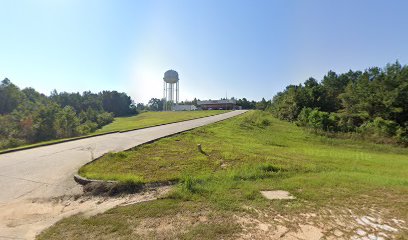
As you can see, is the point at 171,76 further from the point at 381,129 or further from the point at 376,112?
the point at 381,129

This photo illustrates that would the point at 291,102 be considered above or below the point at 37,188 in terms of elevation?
above

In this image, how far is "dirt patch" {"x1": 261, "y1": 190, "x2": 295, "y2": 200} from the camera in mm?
5090

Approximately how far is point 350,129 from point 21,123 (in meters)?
36.0

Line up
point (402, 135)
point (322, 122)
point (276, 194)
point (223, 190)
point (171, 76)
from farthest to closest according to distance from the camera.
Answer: point (171, 76) → point (322, 122) → point (402, 135) → point (223, 190) → point (276, 194)

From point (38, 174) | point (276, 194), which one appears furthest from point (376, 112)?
point (38, 174)

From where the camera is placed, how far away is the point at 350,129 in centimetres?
2652

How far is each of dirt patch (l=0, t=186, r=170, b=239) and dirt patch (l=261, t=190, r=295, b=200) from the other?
223cm

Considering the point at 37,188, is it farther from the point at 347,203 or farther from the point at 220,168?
the point at 347,203

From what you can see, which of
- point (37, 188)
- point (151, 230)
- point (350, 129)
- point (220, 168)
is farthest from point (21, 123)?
point (350, 129)

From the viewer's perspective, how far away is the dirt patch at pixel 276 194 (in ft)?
16.7

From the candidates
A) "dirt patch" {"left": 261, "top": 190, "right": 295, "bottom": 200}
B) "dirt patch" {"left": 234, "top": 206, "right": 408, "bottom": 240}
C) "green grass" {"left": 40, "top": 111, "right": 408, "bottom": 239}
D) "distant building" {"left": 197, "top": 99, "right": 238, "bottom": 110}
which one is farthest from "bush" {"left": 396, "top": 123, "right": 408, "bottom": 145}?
"distant building" {"left": 197, "top": 99, "right": 238, "bottom": 110}

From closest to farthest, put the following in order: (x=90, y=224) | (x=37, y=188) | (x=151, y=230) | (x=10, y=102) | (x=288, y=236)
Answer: (x=288, y=236), (x=151, y=230), (x=90, y=224), (x=37, y=188), (x=10, y=102)

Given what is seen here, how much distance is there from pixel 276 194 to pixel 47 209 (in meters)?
4.79

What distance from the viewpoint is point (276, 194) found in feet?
17.4
